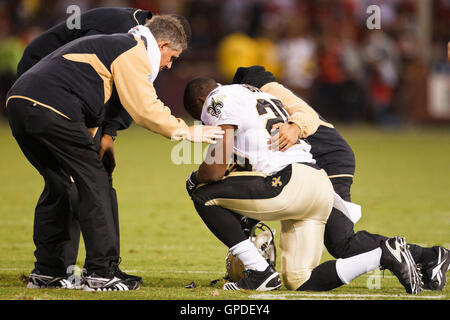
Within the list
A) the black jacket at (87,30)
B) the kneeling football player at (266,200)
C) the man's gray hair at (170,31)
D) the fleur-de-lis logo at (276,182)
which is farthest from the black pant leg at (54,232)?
the fleur-de-lis logo at (276,182)

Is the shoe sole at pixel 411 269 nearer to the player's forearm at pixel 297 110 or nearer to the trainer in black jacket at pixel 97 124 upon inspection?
the player's forearm at pixel 297 110

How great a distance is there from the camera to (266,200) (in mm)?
5715

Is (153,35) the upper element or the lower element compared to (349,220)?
upper

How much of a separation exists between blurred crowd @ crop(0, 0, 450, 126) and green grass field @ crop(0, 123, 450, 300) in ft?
11.1

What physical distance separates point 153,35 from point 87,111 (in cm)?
70

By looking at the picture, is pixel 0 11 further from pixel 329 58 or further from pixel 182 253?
pixel 182 253

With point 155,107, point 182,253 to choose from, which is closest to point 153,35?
point 155,107

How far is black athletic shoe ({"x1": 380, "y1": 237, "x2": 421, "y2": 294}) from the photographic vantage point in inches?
221

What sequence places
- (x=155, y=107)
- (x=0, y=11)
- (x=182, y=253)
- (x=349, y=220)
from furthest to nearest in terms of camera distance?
(x=0, y=11)
(x=182, y=253)
(x=349, y=220)
(x=155, y=107)

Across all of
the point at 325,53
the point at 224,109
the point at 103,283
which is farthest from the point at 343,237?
the point at 325,53

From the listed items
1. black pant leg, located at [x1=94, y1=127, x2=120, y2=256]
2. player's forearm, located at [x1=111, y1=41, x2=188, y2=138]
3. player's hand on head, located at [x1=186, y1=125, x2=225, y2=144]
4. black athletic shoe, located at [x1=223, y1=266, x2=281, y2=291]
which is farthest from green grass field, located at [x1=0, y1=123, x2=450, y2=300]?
player's forearm, located at [x1=111, y1=41, x2=188, y2=138]

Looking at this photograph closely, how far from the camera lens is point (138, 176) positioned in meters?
13.0

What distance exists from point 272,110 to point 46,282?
2.00 m

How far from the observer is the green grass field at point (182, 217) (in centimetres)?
581
